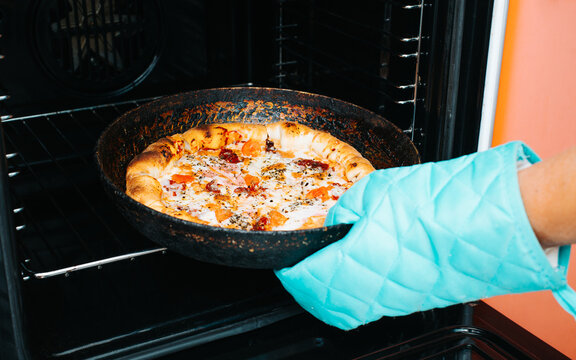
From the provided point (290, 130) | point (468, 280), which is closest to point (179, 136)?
point (290, 130)

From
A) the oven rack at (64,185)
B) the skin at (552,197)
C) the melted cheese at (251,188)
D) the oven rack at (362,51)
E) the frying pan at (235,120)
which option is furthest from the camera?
the oven rack at (64,185)

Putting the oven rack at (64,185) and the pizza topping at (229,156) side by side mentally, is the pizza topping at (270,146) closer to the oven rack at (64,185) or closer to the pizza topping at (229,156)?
the pizza topping at (229,156)

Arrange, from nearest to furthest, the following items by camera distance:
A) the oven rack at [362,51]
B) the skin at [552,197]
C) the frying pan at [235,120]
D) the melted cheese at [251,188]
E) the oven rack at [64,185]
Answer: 1. the skin at [552,197]
2. the frying pan at [235,120]
3. the melted cheese at [251,188]
4. the oven rack at [362,51]
5. the oven rack at [64,185]

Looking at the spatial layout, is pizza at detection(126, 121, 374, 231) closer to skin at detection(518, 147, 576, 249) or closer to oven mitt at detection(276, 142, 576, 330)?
oven mitt at detection(276, 142, 576, 330)

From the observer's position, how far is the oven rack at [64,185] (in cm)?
133

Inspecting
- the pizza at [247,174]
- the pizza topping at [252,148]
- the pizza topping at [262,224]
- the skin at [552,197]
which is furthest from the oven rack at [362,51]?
the skin at [552,197]

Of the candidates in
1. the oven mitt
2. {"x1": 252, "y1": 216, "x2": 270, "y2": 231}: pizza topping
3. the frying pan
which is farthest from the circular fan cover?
the oven mitt

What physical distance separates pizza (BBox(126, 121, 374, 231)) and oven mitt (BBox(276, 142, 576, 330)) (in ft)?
0.64

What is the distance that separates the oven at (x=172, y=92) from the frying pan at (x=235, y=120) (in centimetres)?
9

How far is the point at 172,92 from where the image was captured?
153 centimetres

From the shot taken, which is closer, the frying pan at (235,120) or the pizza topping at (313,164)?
the frying pan at (235,120)

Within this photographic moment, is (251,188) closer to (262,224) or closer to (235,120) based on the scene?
(262,224)

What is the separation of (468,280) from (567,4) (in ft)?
1.98

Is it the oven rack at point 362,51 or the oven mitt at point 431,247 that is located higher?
the oven rack at point 362,51
